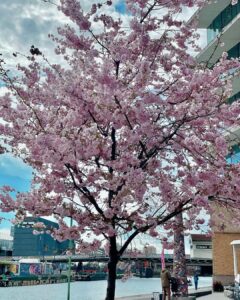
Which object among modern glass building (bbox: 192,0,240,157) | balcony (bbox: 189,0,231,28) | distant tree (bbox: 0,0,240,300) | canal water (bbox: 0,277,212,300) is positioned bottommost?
canal water (bbox: 0,277,212,300)

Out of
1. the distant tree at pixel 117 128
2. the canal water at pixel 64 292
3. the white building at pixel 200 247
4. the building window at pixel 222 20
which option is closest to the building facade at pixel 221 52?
the building window at pixel 222 20

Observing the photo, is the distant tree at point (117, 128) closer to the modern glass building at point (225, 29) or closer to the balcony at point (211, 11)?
the modern glass building at point (225, 29)

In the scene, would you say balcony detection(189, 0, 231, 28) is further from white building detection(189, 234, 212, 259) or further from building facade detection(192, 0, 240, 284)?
white building detection(189, 234, 212, 259)

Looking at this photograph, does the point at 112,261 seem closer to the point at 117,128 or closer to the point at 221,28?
the point at 117,128

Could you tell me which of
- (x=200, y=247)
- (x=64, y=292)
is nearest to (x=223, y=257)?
(x=64, y=292)

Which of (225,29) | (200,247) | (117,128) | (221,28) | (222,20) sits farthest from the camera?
(200,247)

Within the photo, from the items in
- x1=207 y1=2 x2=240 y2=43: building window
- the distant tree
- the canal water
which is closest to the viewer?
the distant tree

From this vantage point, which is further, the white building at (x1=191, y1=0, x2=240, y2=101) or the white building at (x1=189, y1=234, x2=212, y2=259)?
the white building at (x1=189, y1=234, x2=212, y2=259)

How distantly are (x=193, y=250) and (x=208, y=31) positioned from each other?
54716mm

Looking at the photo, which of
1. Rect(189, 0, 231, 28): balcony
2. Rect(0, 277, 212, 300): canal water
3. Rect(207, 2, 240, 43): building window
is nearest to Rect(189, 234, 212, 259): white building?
Rect(0, 277, 212, 300): canal water

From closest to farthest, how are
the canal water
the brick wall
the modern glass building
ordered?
1. the modern glass building
2. the brick wall
3. the canal water

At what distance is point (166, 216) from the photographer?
9.03 metres

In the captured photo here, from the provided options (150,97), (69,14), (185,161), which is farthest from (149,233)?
(69,14)

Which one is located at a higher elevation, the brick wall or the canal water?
the brick wall
